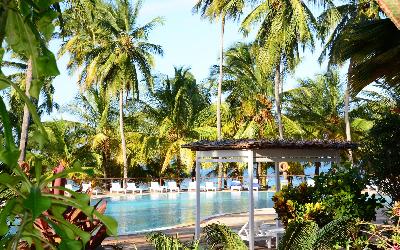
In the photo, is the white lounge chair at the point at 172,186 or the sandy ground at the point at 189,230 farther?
the white lounge chair at the point at 172,186

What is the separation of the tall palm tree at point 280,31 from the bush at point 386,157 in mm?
16632

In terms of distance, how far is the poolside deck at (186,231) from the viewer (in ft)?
34.6

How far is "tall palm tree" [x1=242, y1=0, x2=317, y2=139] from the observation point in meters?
25.2

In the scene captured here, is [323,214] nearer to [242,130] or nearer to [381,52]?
[381,52]

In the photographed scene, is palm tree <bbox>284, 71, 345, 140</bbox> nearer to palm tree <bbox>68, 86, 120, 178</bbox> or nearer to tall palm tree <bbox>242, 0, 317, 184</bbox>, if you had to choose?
tall palm tree <bbox>242, 0, 317, 184</bbox>

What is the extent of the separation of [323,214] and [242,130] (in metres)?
20.1

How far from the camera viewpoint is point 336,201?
27.7ft

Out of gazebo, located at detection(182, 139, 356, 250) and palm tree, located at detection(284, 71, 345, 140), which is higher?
palm tree, located at detection(284, 71, 345, 140)

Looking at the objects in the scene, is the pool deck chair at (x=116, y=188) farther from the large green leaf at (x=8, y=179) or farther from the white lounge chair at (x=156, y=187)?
the large green leaf at (x=8, y=179)

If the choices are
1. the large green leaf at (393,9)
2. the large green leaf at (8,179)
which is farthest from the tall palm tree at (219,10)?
the large green leaf at (8,179)

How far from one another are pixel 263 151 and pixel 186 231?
395cm

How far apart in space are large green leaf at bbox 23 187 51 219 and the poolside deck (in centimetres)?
699

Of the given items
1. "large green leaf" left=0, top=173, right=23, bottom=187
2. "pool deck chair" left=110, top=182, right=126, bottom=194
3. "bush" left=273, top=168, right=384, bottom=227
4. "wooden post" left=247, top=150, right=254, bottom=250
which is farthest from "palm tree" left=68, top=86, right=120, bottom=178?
"large green leaf" left=0, top=173, right=23, bottom=187

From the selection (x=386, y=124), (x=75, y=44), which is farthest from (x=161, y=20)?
(x=386, y=124)
